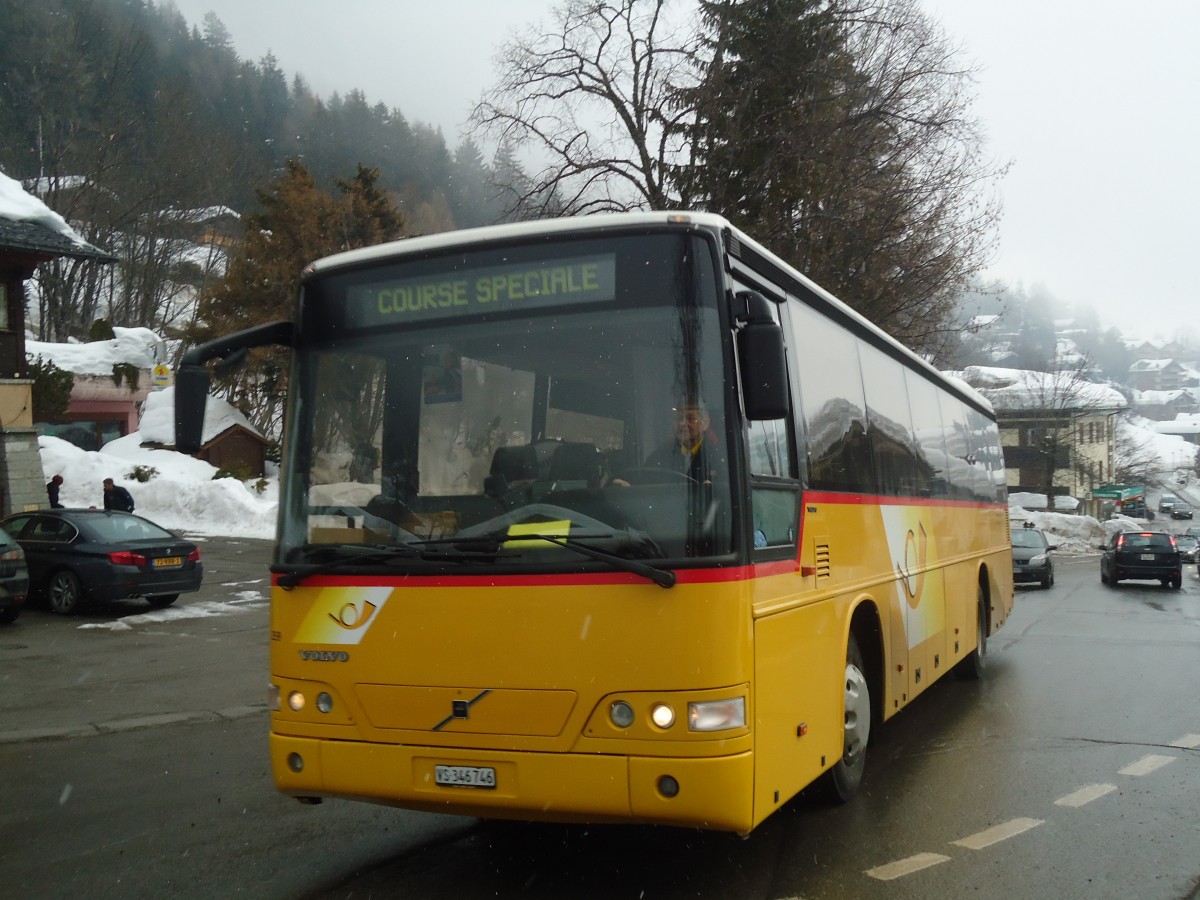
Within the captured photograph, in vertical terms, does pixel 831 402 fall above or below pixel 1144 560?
above

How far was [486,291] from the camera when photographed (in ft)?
17.2

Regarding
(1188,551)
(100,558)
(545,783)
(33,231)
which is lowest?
(1188,551)

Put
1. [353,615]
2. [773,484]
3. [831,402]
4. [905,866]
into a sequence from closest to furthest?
[353,615] < [773,484] < [905,866] < [831,402]

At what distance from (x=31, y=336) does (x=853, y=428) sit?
59931 millimetres

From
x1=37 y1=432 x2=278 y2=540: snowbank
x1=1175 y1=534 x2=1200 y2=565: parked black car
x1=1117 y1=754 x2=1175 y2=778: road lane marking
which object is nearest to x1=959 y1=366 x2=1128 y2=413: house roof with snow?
x1=1175 y1=534 x2=1200 y2=565: parked black car

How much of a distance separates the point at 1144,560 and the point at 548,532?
30170 millimetres

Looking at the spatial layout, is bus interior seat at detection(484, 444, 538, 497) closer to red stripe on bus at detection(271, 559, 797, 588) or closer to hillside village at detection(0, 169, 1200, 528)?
red stripe on bus at detection(271, 559, 797, 588)

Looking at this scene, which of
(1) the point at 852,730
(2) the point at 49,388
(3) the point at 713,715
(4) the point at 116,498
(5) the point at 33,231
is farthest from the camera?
(2) the point at 49,388

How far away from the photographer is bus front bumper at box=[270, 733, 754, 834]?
4.61 metres

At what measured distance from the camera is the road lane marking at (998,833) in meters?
5.84

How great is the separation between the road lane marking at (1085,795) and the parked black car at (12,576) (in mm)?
13450

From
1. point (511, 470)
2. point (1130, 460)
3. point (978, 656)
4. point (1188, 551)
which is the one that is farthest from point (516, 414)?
point (1130, 460)

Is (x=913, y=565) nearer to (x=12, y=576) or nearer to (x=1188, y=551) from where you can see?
(x=12, y=576)

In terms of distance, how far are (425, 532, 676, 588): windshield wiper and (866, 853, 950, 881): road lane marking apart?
1.84 meters
